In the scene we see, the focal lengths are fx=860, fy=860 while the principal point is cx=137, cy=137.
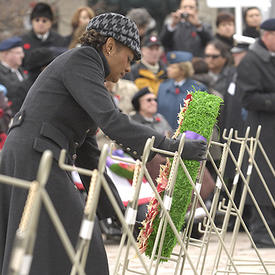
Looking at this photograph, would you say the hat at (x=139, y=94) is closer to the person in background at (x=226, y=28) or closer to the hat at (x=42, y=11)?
the hat at (x=42, y=11)

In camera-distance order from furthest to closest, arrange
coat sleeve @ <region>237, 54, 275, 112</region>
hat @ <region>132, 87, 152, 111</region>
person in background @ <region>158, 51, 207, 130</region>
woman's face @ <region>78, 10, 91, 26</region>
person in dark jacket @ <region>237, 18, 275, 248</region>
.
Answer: woman's face @ <region>78, 10, 91, 26</region> < person in background @ <region>158, 51, 207, 130</region> < hat @ <region>132, 87, 152, 111</region> < person in dark jacket @ <region>237, 18, 275, 248</region> < coat sleeve @ <region>237, 54, 275, 112</region>

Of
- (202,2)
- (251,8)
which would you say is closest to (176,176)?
(251,8)

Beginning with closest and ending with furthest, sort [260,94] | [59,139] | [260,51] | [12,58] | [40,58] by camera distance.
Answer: [59,139]
[40,58]
[260,94]
[260,51]
[12,58]

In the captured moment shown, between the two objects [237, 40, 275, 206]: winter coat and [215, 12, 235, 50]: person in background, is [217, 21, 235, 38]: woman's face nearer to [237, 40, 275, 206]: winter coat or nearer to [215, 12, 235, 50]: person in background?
[215, 12, 235, 50]: person in background

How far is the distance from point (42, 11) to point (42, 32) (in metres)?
0.24

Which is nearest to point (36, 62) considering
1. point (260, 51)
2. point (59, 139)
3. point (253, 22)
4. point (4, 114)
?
point (4, 114)

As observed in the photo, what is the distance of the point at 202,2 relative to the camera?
17.5 meters

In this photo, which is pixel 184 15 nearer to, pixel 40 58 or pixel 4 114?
pixel 4 114

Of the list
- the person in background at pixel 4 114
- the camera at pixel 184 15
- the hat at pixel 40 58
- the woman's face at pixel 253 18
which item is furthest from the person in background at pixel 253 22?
the hat at pixel 40 58

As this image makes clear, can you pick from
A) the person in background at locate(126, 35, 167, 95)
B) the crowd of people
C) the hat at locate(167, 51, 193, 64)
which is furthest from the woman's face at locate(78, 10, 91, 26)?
the hat at locate(167, 51, 193, 64)

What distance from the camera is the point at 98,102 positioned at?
12.8 feet

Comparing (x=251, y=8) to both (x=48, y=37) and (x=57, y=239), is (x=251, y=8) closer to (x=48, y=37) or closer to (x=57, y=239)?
(x=48, y=37)

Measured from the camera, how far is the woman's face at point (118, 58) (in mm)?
4184

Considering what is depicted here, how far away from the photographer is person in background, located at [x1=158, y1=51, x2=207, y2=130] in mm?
8766
